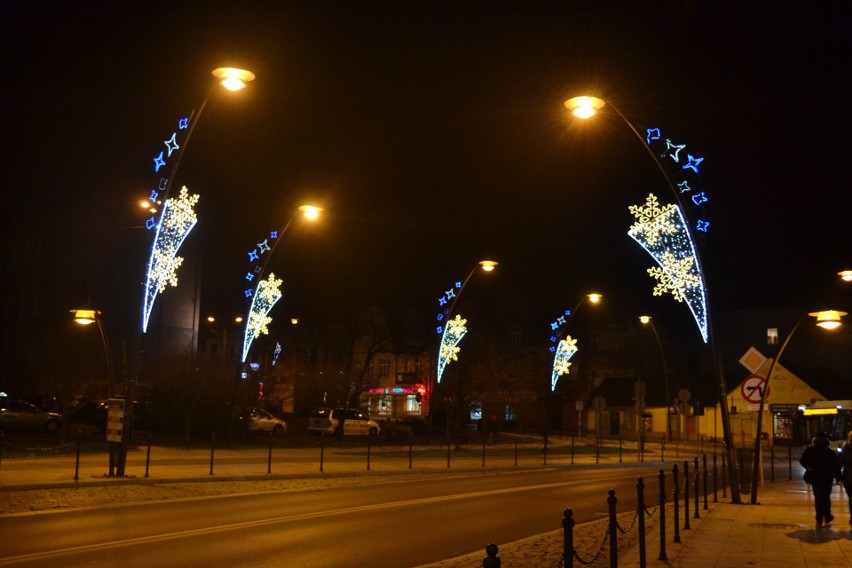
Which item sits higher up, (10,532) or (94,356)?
(94,356)

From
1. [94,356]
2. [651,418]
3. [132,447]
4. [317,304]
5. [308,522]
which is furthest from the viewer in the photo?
[651,418]

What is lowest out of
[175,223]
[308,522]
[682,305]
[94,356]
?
[308,522]

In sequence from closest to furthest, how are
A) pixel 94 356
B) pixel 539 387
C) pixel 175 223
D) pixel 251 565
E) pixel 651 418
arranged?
1. pixel 251 565
2. pixel 175 223
3. pixel 94 356
4. pixel 539 387
5. pixel 651 418

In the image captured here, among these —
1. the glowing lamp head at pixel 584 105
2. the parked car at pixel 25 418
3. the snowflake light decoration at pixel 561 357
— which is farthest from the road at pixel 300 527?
the snowflake light decoration at pixel 561 357

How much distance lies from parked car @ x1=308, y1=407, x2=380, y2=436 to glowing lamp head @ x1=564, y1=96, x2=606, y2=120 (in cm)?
3082

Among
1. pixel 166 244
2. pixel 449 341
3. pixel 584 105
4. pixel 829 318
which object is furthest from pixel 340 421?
pixel 584 105

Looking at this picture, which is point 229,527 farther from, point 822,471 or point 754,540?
point 822,471

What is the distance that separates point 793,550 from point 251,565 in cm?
700

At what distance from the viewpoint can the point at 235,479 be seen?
71.2 feet

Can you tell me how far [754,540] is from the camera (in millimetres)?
12281

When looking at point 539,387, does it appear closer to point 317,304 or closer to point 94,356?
point 317,304

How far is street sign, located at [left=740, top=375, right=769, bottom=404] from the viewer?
63.8ft

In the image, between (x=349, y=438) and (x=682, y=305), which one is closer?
(x=349, y=438)

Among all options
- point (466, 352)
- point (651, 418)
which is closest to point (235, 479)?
point (466, 352)
